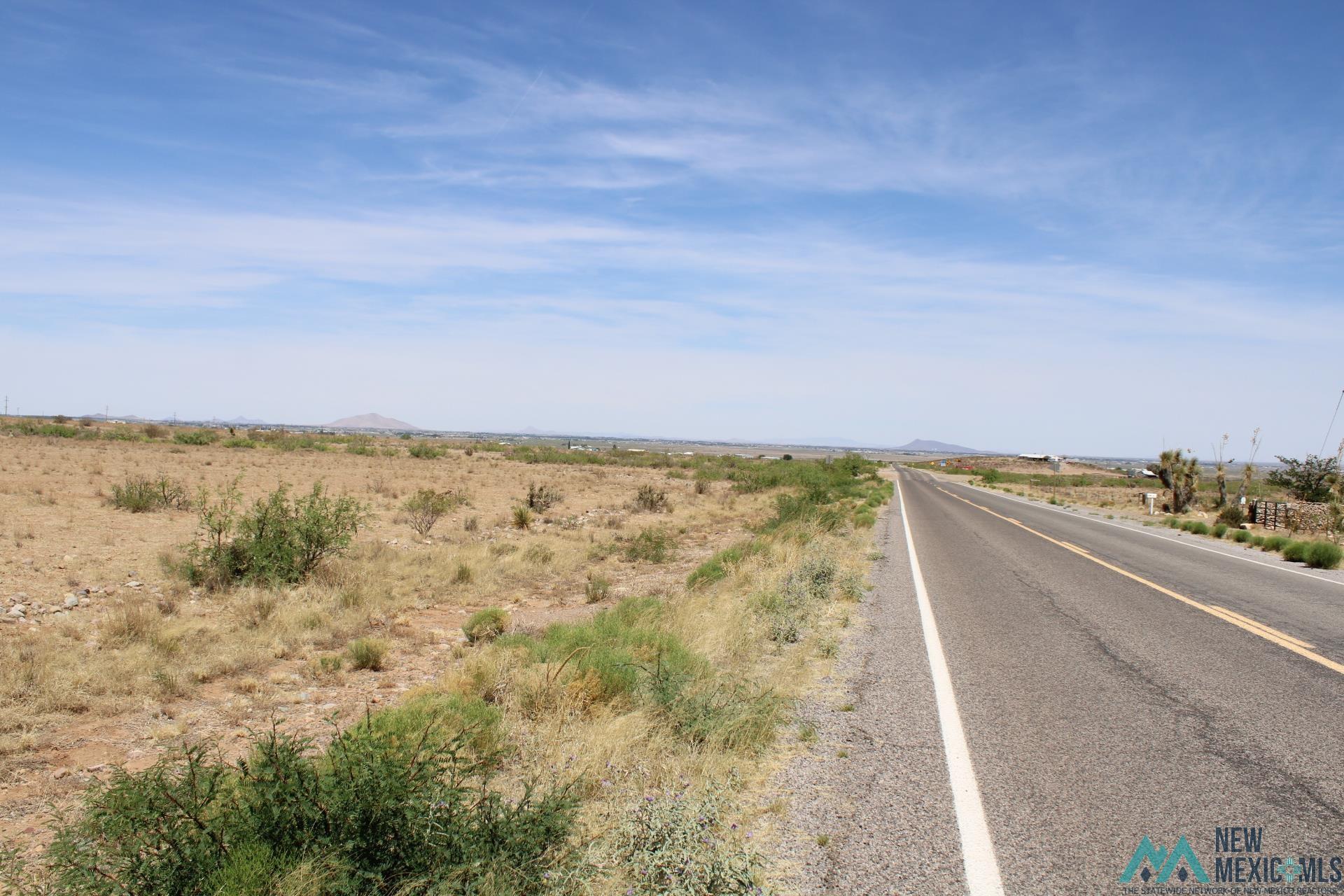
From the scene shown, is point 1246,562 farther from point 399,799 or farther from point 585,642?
point 399,799

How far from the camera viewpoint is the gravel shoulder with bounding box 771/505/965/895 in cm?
352

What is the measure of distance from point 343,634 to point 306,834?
22.6ft

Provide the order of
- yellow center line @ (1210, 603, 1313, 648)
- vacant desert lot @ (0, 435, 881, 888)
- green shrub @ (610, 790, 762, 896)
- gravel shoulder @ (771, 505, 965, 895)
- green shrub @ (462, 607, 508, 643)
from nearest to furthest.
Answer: green shrub @ (610, 790, 762, 896) < gravel shoulder @ (771, 505, 965, 895) < vacant desert lot @ (0, 435, 881, 888) < yellow center line @ (1210, 603, 1313, 648) < green shrub @ (462, 607, 508, 643)

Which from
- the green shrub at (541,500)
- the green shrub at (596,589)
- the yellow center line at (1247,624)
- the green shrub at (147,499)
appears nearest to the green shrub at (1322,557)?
the yellow center line at (1247,624)

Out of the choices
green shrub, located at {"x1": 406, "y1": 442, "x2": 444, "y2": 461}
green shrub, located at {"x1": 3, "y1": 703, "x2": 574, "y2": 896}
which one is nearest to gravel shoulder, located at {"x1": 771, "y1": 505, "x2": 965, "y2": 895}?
green shrub, located at {"x1": 3, "y1": 703, "x2": 574, "y2": 896}

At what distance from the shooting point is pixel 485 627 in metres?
9.53

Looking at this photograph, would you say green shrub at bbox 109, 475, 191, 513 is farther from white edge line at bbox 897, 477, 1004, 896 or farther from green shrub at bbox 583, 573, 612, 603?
white edge line at bbox 897, 477, 1004, 896

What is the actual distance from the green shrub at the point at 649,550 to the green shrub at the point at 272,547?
5.98m

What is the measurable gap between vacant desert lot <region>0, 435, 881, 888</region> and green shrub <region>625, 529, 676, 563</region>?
0.08m

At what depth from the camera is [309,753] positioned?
578 centimetres

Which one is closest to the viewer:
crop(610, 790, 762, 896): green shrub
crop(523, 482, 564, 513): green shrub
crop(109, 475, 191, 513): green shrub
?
crop(610, 790, 762, 896): green shrub

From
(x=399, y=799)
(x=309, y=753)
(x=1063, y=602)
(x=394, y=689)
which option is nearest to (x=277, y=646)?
(x=394, y=689)

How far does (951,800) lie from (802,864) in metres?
1.12

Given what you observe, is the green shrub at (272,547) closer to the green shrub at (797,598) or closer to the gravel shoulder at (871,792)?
the green shrub at (797,598)
